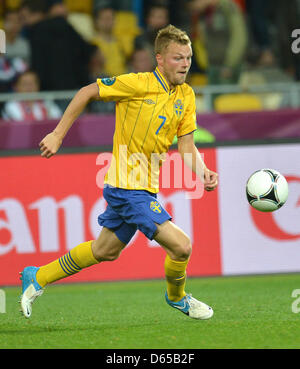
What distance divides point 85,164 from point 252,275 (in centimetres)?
203

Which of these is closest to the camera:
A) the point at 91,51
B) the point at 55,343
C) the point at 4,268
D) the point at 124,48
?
the point at 55,343

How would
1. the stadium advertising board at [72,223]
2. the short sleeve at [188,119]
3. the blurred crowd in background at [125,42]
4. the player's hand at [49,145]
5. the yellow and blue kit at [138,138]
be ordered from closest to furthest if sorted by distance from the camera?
the player's hand at [49,145] < the yellow and blue kit at [138,138] < the short sleeve at [188,119] < the stadium advertising board at [72,223] < the blurred crowd in background at [125,42]

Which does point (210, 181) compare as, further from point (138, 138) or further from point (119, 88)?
point (119, 88)

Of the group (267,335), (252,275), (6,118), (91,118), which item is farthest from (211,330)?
(6,118)

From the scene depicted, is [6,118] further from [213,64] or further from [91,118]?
[213,64]

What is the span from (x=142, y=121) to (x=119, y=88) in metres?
0.28

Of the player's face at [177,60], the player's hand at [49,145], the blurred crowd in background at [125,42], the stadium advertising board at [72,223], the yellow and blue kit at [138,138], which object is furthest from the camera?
the blurred crowd in background at [125,42]

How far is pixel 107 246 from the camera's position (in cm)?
636

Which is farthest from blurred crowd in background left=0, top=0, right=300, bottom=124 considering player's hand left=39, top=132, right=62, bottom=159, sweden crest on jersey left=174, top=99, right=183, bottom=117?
player's hand left=39, top=132, right=62, bottom=159

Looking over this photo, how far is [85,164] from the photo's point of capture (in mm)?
9094

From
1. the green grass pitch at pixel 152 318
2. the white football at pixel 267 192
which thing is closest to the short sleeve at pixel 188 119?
the white football at pixel 267 192

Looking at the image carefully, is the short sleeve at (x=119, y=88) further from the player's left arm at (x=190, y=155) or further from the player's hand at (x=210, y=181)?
the player's hand at (x=210, y=181)

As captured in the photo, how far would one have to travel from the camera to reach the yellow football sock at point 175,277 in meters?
6.27

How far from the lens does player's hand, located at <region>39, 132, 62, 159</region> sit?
5867 millimetres
